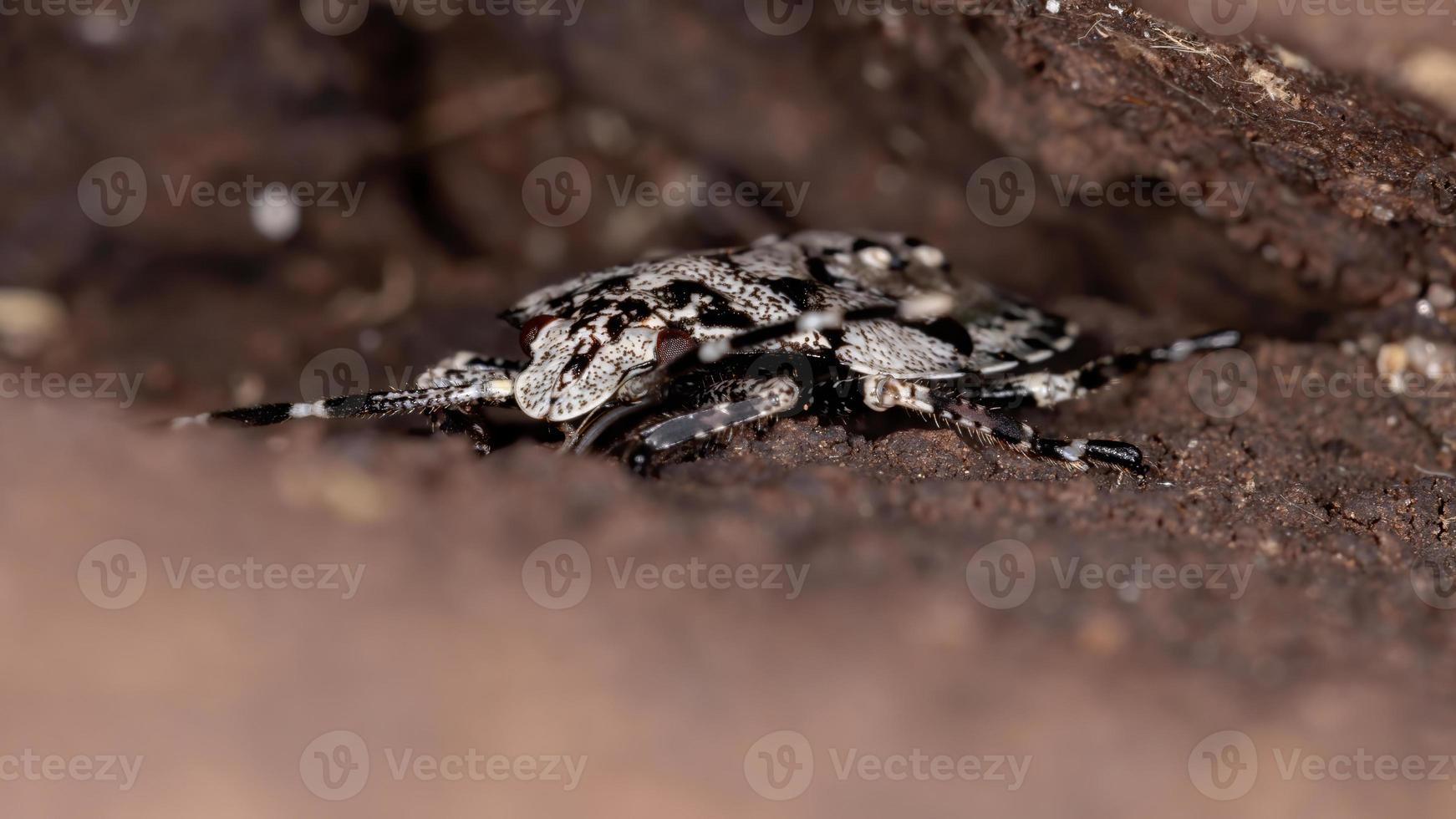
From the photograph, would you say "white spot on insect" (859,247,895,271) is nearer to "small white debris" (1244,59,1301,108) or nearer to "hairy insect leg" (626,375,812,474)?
"hairy insect leg" (626,375,812,474)

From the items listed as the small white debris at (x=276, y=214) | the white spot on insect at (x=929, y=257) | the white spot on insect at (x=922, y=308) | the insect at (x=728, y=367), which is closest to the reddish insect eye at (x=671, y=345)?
the insect at (x=728, y=367)

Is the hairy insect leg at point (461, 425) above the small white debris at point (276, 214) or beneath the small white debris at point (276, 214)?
beneath

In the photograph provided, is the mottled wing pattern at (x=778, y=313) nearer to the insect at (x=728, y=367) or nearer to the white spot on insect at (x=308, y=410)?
the insect at (x=728, y=367)

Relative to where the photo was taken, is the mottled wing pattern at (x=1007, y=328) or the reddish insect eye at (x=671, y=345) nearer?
the reddish insect eye at (x=671, y=345)

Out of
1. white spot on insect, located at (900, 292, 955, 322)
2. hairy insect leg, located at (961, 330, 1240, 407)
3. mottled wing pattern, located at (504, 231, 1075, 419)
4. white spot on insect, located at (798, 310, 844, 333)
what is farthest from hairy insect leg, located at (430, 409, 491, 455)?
hairy insect leg, located at (961, 330, 1240, 407)

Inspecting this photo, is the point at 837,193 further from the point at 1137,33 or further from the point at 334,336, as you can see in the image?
the point at 334,336

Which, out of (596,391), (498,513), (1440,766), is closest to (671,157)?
(596,391)

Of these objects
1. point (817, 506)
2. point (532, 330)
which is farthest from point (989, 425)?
point (532, 330)
